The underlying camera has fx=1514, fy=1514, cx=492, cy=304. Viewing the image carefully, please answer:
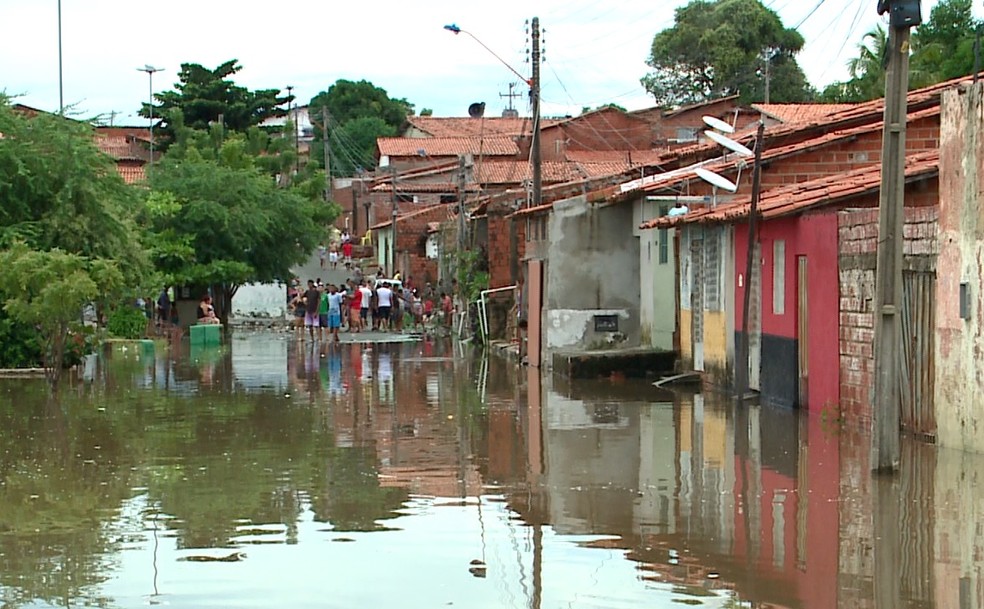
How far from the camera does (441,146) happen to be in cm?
7969

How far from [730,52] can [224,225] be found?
111ft

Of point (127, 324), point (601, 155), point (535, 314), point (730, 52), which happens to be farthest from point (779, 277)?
point (730, 52)

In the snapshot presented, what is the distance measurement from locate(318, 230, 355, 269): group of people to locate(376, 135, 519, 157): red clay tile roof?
5.85 m

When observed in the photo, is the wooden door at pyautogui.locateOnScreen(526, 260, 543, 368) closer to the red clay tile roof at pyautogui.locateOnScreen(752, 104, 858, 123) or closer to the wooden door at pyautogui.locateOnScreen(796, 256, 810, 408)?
the wooden door at pyautogui.locateOnScreen(796, 256, 810, 408)

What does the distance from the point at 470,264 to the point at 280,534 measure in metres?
32.6

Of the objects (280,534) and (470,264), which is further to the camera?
(470,264)

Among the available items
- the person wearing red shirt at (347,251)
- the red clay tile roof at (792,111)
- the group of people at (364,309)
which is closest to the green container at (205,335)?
the group of people at (364,309)

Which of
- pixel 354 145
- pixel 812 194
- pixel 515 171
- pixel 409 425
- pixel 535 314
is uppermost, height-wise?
pixel 354 145

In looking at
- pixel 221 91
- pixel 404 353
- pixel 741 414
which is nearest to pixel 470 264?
pixel 404 353

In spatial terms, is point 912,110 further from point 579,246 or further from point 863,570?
point 863,570

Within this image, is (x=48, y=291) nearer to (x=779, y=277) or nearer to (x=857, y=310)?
(x=779, y=277)

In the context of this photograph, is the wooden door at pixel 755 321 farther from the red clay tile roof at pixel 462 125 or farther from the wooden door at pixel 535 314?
the red clay tile roof at pixel 462 125

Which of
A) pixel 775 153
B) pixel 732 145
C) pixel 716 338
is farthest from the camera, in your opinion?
pixel 775 153

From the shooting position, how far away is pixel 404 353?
36.7m
